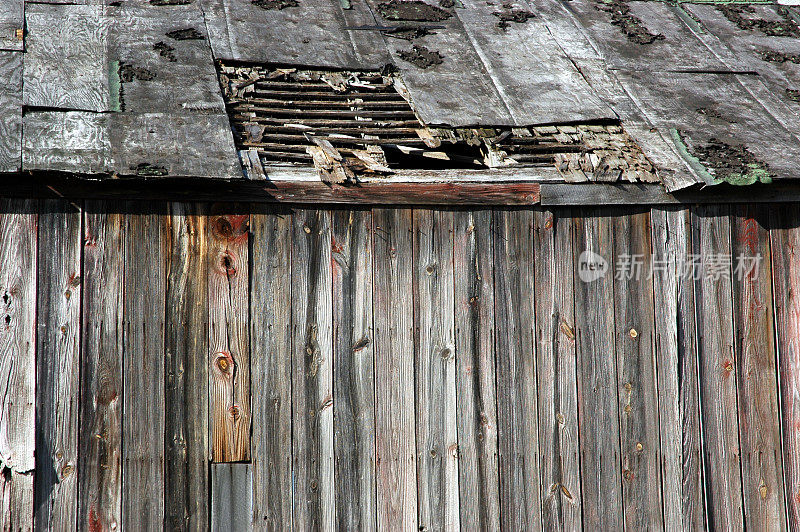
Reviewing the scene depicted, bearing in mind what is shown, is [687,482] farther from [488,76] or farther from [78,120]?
[78,120]

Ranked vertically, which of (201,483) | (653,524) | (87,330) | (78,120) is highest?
(78,120)

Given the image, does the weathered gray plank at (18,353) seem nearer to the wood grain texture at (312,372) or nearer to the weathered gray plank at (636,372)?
the wood grain texture at (312,372)

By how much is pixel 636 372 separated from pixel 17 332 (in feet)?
10.3

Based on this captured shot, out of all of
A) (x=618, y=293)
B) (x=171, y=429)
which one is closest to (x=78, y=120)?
(x=171, y=429)

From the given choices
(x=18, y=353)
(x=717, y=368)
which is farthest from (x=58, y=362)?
(x=717, y=368)

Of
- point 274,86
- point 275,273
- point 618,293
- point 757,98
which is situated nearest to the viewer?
point 275,273

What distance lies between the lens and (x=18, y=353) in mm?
3410

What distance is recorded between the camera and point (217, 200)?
3.57 metres

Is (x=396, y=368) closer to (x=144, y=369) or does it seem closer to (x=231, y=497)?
(x=231, y=497)

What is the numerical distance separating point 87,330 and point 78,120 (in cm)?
104

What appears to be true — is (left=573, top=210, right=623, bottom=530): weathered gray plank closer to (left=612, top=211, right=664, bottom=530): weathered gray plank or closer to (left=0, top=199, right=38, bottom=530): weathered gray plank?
(left=612, top=211, right=664, bottom=530): weathered gray plank

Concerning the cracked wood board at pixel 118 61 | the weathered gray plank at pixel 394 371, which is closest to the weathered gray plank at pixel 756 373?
the weathered gray plank at pixel 394 371

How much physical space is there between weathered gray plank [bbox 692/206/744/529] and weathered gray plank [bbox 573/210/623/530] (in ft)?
1.67

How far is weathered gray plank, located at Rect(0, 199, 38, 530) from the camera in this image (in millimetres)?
3365
